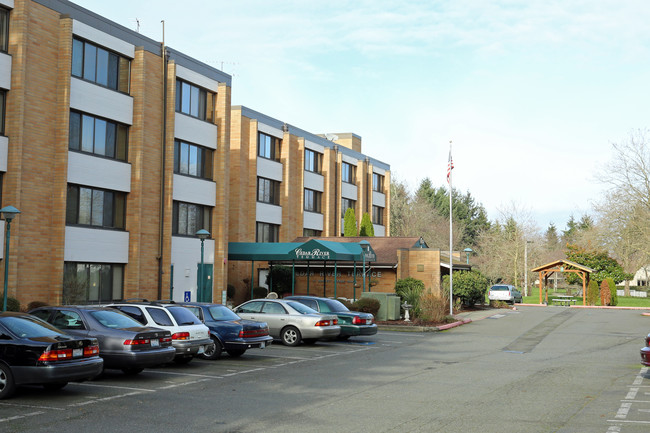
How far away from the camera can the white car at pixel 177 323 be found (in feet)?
49.8

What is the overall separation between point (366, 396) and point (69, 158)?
60.4 ft

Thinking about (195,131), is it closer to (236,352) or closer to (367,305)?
(367,305)

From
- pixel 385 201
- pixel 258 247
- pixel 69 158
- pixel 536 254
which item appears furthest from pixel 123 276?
pixel 536 254

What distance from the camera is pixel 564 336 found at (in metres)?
26.4

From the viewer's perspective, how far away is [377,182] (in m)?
61.9

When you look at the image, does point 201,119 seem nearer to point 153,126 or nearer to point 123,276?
point 153,126

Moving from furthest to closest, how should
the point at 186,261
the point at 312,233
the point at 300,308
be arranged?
the point at 312,233, the point at 186,261, the point at 300,308

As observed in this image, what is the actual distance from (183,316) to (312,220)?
111 ft

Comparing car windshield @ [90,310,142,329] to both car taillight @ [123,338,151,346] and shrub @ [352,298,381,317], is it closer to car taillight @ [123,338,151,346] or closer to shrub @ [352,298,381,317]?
car taillight @ [123,338,151,346]

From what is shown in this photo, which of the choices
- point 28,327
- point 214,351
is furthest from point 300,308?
point 28,327

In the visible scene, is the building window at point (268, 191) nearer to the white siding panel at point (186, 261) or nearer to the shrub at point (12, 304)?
the white siding panel at point (186, 261)

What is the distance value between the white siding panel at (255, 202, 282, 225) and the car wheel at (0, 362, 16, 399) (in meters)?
31.1

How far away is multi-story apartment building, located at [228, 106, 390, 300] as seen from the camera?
133 feet

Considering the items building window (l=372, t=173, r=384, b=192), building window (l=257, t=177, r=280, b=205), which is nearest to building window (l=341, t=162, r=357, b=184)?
building window (l=372, t=173, r=384, b=192)
